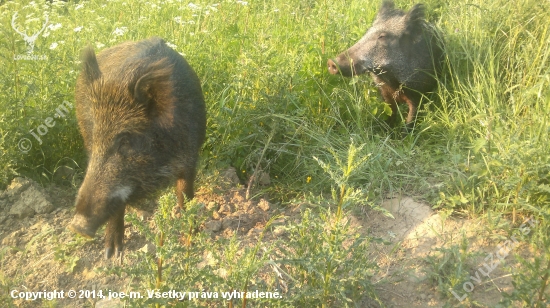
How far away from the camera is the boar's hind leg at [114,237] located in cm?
341

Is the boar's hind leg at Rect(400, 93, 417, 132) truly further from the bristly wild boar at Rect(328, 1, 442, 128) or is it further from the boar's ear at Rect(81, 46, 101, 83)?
the boar's ear at Rect(81, 46, 101, 83)

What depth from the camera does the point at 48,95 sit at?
4.03 m

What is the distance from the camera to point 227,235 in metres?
3.47

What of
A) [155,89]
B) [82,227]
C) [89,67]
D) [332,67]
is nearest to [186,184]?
[155,89]

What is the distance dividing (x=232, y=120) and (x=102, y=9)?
9.71ft

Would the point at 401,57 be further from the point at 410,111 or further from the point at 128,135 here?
the point at 128,135

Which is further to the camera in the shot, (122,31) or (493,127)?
(122,31)

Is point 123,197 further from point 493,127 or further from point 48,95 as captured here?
point 493,127

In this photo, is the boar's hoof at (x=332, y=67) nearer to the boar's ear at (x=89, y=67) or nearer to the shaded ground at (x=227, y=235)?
the shaded ground at (x=227, y=235)

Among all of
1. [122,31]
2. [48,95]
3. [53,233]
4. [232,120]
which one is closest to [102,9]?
[122,31]

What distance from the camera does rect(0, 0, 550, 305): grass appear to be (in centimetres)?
352

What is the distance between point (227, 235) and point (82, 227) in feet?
3.05

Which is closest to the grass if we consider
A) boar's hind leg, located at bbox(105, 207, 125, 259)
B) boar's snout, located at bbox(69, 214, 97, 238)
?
boar's hind leg, located at bbox(105, 207, 125, 259)

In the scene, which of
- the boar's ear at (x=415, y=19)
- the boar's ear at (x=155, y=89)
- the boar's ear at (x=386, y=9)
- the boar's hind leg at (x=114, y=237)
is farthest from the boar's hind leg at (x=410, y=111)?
the boar's hind leg at (x=114, y=237)
